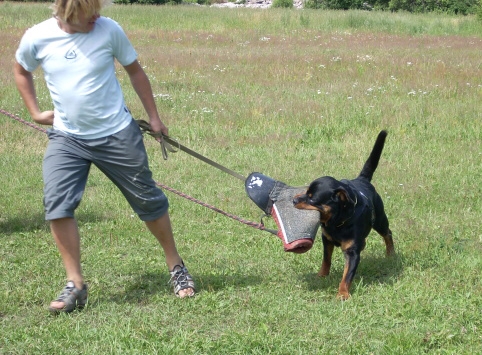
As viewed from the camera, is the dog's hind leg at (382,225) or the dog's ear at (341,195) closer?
the dog's ear at (341,195)

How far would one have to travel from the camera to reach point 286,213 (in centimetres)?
448

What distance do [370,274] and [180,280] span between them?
1.44 m

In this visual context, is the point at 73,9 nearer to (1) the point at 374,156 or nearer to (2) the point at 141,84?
(2) the point at 141,84

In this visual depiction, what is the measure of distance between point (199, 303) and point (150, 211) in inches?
25.6

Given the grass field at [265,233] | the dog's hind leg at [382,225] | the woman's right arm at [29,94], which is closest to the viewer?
the grass field at [265,233]

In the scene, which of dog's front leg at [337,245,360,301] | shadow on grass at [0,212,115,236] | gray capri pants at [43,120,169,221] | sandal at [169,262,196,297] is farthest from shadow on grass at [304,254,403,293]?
shadow on grass at [0,212,115,236]

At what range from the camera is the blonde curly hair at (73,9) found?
368 cm

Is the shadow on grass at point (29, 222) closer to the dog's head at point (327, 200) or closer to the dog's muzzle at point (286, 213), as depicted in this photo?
the dog's muzzle at point (286, 213)

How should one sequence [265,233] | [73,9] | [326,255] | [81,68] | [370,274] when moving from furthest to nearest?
[265,233], [370,274], [326,255], [81,68], [73,9]

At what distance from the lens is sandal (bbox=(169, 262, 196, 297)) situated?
14.6 feet

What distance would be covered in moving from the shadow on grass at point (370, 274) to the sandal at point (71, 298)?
1.52m

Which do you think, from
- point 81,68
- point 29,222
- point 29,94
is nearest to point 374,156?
point 81,68

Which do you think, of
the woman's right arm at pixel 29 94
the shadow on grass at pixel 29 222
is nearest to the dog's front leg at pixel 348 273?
the woman's right arm at pixel 29 94

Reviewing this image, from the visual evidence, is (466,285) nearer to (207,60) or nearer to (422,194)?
(422,194)
